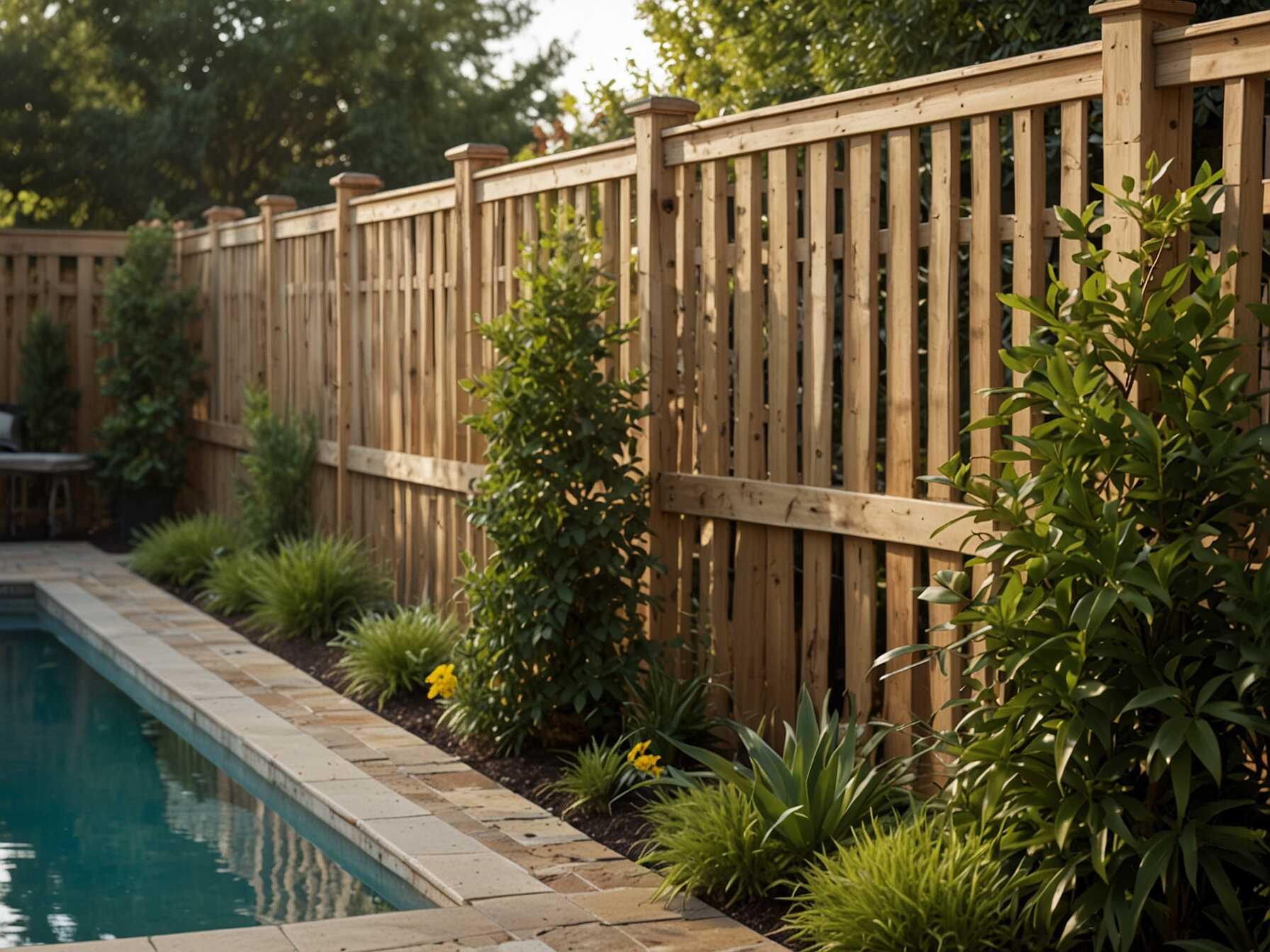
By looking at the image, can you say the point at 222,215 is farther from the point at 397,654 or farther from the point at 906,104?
the point at 906,104

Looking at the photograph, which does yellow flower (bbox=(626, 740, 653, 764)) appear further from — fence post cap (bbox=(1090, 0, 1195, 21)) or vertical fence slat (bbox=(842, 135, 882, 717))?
fence post cap (bbox=(1090, 0, 1195, 21))

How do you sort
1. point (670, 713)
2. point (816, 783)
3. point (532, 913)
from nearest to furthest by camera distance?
point (532, 913) → point (816, 783) → point (670, 713)

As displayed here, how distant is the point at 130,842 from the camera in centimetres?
543

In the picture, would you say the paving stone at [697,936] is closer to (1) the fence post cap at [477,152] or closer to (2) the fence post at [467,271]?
(2) the fence post at [467,271]

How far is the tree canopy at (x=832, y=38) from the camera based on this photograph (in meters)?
5.98

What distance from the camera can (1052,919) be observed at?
3508mm

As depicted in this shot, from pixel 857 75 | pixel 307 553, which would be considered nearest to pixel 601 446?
pixel 857 75

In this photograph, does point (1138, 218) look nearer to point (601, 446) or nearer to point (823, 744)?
point (823, 744)

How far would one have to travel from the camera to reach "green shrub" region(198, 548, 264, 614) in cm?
910

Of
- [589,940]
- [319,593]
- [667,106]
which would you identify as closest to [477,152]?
[667,106]

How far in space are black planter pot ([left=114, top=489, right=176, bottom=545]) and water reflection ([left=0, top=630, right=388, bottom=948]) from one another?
472cm

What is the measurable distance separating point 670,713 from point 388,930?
164 cm

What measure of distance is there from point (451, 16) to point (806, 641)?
70.2 feet

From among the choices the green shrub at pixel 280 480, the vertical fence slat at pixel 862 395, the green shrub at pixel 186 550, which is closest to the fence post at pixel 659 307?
the vertical fence slat at pixel 862 395
